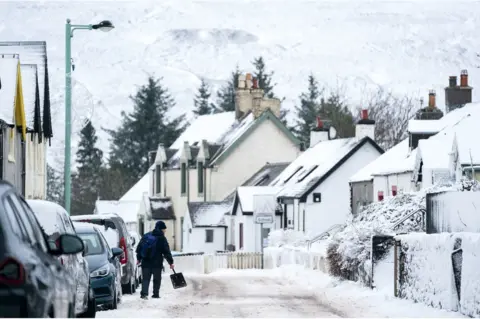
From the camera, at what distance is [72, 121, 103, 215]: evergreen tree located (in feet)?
378

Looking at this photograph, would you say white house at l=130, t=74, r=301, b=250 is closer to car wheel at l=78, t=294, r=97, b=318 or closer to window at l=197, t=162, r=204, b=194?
window at l=197, t=162, r=204, b=194

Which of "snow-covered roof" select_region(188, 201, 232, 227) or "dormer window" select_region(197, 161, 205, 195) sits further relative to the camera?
"dormer window" select_region(197, 161, 205, 195)

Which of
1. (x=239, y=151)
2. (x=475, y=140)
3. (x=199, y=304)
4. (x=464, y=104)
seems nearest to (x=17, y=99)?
(x=199, y=304)

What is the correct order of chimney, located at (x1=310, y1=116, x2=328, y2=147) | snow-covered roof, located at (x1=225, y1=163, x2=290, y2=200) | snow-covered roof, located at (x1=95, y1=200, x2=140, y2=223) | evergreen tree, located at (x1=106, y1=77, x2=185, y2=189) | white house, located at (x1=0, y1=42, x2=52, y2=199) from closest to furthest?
1. white house, located at (x1=0, y1=42, x2=52, y2=199)
2. chimney, located at (x1=310, y1=116, x2=328, y2=147)
3. snow-covered roof, located at (x1=225, y1=163, x2=290, y2=200)
4. snow-covered roof, located at (x1=95, y1=200, x2=140, y2=223)
5. evergreen tree, located at (x1=106, y1=77, x2=185, y2=189)

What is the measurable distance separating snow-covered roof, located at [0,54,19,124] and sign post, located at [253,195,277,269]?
26.2 meters

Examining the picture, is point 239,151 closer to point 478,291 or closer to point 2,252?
point 478,291

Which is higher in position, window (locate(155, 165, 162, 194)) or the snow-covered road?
window (locate(155, 165, 162, 194))

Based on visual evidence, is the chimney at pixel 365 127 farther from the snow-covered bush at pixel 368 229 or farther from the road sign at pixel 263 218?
the snow-covered bush at pixel 368 229

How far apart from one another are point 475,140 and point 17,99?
14637mm

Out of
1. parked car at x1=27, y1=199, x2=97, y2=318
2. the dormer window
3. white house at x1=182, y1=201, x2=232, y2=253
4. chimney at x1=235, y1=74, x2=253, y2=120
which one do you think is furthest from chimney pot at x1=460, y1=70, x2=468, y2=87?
parked car at x1=27, y1=199, x2=97, y2=318

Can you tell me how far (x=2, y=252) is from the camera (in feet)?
32.9

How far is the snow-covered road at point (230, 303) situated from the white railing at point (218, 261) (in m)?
21.8

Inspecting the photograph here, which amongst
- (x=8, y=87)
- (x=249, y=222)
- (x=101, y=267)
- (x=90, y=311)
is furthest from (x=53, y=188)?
(x=90, y=311)

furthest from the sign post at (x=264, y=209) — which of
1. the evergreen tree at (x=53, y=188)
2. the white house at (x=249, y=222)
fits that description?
the evergreen tree at (x=53, y=188)
